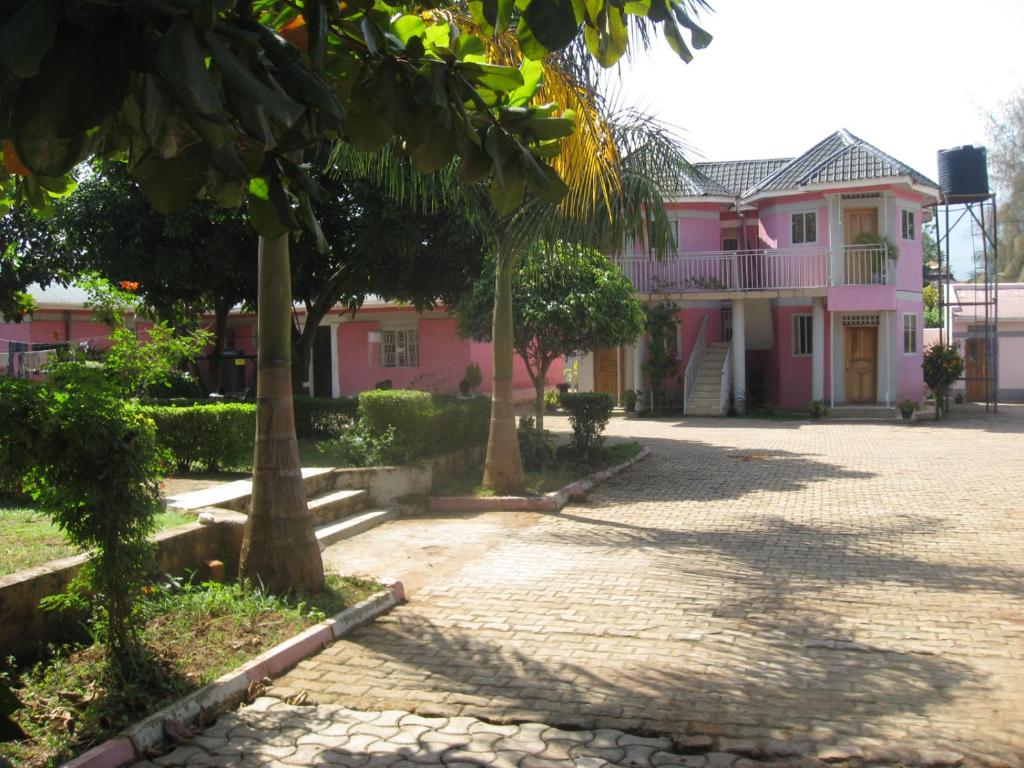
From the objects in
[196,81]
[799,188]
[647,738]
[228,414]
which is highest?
[799,188]

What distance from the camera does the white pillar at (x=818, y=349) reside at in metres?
26.0

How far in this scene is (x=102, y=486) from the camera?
501cm

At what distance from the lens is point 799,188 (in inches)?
1017

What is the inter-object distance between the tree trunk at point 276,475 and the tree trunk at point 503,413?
474cm

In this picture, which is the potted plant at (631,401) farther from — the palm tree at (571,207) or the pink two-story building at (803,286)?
the palm tree at (571,207)

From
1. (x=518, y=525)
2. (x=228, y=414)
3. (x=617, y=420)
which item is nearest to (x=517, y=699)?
(x=518, y=525)

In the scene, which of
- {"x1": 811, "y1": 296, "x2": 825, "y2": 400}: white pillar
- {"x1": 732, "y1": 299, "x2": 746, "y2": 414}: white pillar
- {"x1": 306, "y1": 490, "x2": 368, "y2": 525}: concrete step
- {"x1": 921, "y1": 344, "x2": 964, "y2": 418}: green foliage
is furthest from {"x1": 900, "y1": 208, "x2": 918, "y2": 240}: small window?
{"x1": 306, "y1": 490, "x2": 368, "y2": 525}: concrete step

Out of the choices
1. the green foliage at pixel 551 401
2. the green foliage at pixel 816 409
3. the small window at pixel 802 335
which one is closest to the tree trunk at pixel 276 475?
the green foliage at pixel 816 409

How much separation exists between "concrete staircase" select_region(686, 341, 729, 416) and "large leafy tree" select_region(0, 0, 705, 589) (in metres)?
22.2

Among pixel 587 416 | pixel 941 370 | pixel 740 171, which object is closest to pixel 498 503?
pixel 587 416

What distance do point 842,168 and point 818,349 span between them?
4.96 metres

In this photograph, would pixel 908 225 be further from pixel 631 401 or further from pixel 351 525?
pixel 351 525

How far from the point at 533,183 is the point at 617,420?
70.3 feet

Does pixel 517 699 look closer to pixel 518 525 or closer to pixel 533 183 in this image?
pixel 533 183
